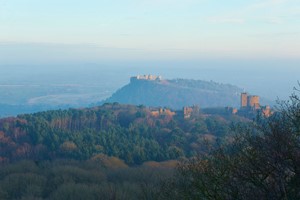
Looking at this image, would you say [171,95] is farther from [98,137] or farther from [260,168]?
[260,168]

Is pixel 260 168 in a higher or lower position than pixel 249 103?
higher

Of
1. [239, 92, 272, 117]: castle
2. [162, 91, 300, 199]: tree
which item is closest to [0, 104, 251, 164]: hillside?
[239, 92, 272, 117]: castle

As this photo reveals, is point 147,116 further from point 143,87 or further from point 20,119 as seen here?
point 143,87

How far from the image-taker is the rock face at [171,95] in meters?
120

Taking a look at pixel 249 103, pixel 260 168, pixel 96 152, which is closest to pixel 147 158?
pixel 96 152

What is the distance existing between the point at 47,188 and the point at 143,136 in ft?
80.0

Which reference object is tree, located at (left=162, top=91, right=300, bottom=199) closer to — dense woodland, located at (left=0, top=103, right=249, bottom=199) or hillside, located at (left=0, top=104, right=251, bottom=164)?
dense woodland, located at (left=0, top=103, right=249, bottom=199)

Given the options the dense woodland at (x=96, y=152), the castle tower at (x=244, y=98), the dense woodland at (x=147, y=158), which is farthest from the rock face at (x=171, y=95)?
the dense woodland at (x=147, y=158)

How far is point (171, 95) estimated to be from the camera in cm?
12288

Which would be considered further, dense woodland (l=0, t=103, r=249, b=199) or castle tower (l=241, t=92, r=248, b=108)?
castle tower (l=241, t=92, r=248, b=108)

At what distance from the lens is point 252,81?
17412 centimetres

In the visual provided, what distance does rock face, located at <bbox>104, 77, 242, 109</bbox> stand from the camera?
392 ft

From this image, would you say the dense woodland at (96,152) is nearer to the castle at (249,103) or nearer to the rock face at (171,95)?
the castle at (249,103)

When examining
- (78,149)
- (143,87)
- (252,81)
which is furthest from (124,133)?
(252,81)
